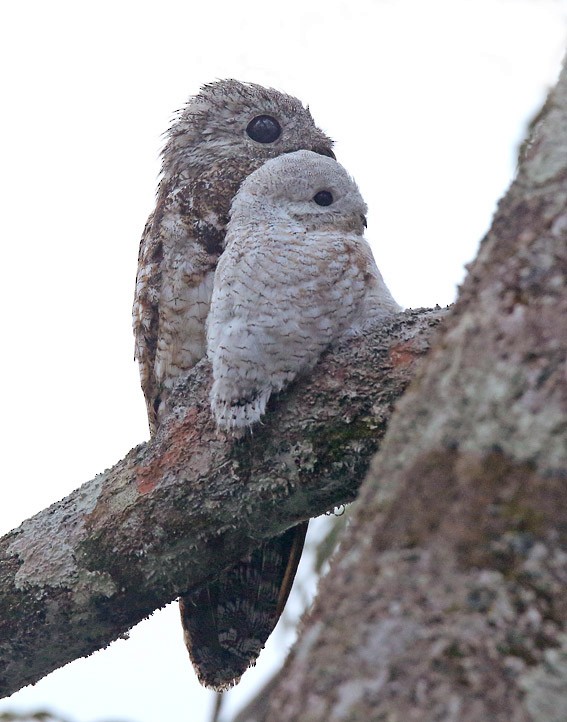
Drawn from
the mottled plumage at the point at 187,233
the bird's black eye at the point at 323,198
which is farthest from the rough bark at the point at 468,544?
the mottled plumage at the point at 187,233

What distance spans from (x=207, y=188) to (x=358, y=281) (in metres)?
1.29

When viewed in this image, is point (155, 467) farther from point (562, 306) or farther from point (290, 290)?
point (562, 306)

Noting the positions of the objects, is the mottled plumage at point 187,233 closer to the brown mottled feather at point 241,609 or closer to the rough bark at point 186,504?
the rough bark at point 186,504

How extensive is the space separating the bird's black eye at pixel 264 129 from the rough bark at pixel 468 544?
12.0ft

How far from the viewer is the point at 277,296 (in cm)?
314

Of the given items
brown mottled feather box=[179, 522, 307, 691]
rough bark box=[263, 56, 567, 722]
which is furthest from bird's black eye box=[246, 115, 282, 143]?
rough bark box=[263, 56, 567, 722]

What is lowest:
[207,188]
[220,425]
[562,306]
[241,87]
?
[562,306]

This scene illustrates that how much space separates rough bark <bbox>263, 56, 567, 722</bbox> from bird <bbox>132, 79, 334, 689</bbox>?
7.11 ft

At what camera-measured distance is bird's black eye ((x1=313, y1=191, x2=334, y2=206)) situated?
11.8 feet

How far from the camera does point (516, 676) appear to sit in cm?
106

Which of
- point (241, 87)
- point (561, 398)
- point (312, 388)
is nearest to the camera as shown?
point (561, 398)

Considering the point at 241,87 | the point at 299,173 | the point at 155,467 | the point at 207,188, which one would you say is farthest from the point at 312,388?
the point at 241,87

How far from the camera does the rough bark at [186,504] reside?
115 inches

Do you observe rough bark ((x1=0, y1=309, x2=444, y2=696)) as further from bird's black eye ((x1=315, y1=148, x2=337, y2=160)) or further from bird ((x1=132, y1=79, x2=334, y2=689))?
bird's black eye ((x1=315, y1=148, x2=337, y2=160))
